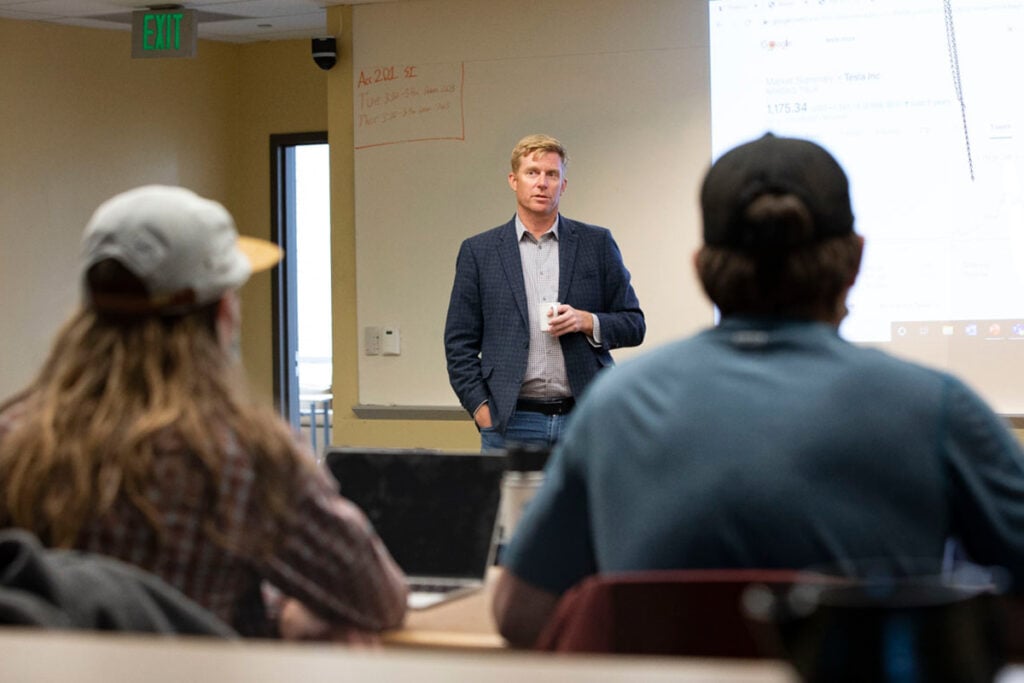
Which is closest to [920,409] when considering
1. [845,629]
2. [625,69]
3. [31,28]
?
[845,629]

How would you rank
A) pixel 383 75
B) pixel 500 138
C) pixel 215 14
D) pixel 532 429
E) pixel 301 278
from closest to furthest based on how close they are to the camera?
pixel 532 429, pixel 500 138, pixel 383 75, pixel 215 14, pixel 301 278

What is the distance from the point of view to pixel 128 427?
153 centimetres

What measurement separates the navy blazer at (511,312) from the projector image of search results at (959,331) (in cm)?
115

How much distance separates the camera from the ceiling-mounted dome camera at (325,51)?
568cm

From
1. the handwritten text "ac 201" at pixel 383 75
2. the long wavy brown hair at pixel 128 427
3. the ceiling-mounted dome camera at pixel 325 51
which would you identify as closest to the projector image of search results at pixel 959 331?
the handwritten text "ac 201" at pixel 383 75

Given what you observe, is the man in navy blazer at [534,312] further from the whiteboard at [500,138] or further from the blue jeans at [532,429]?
the whiteboard at [500,138]

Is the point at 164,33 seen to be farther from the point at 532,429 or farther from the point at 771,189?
the point at 771,189

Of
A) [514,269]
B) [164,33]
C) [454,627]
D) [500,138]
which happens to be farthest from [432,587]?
[164,33]

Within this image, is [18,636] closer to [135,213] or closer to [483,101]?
[135,213]

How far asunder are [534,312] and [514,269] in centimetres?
15

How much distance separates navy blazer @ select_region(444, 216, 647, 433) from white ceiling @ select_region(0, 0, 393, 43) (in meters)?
1.85

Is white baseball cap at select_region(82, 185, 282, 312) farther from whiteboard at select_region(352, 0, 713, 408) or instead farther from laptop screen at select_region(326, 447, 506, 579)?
whiteboard at select_region(352, 0, 713, 408)

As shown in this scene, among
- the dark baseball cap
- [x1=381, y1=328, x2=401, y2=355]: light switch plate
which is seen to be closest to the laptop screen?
the dark baseball cap

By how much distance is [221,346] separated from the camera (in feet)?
5.37
